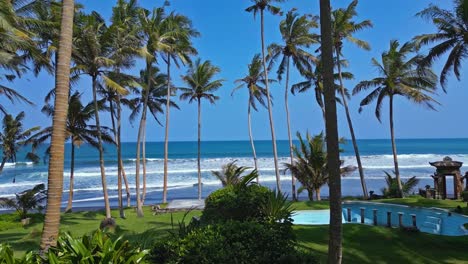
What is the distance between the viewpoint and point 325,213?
53.2 feet

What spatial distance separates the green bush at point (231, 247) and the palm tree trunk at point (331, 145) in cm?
80

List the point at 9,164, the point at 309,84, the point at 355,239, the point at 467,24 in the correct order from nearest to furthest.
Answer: the point at 355,239 < the point at 467,24 < the point at 309,84 < the point at 9,164

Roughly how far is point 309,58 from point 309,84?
3.31m

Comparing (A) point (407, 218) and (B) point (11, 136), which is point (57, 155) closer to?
(A) point (407, 218)

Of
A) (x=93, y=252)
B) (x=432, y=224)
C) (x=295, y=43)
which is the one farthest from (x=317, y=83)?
(x=93, y=252)

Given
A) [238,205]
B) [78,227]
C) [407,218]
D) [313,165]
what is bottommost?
[407,218]

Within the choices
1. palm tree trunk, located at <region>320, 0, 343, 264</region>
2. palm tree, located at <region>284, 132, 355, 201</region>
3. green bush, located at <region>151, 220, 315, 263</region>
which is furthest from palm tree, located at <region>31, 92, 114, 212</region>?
palm tree trunk, located at <region>320, 0, 343, 264</region>

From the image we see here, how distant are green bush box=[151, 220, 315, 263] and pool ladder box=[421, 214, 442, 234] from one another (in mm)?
9176

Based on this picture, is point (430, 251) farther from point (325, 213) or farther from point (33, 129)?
point (33, 129)

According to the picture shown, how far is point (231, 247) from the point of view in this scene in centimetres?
555

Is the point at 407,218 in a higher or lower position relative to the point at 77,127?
lower

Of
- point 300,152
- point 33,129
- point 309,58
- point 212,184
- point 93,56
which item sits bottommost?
point 212,184

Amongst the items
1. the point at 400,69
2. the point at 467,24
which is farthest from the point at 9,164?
the point at 467,24

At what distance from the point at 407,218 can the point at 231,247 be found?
11755 millimetres
